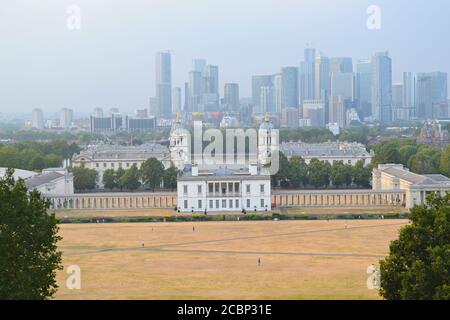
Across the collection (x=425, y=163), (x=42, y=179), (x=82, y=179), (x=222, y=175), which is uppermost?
(x=222, y=175)

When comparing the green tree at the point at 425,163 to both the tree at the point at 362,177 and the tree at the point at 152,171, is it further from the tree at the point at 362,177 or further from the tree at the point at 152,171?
the tree at the point at 152,171

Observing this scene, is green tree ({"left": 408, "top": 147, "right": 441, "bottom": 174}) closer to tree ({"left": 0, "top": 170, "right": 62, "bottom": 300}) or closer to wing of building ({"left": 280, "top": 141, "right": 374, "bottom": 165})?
wing of building ({"left": 280, "top": 141, "right": 374, "bottom": 165})

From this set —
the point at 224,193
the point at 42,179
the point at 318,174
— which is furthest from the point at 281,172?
the point at 42,179

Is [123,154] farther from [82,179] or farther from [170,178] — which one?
[170,178]

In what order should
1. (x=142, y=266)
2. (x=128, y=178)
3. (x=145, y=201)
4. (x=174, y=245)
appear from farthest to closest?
1. (x=128, y=178)
2. (x=145, y=201)
3. (x=174, y=245)
4. (x=142, y=266)

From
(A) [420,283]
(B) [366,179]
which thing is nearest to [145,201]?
(B) [366,179]

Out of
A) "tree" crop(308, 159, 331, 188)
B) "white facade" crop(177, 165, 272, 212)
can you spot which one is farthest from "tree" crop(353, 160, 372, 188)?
"white facade" crop(177, 165, 272, 212)
